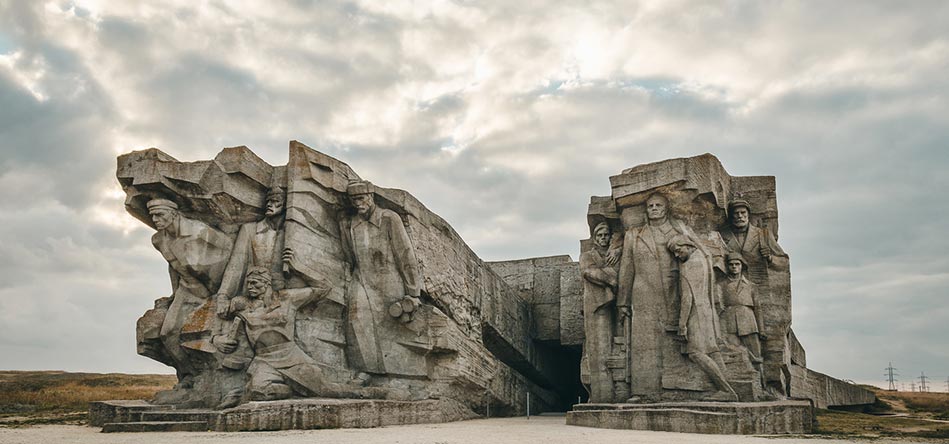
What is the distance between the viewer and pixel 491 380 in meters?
16.1

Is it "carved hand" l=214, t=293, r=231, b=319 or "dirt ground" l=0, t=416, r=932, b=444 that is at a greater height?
"carved hand" l=214, t=293, r=231, b=319

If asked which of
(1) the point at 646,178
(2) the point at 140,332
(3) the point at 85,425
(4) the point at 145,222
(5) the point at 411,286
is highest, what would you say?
(1) the point at 646,178

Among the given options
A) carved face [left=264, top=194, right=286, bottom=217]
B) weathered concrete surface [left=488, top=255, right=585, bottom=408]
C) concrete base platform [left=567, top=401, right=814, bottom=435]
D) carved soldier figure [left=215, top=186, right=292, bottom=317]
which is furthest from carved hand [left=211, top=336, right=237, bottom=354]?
weathered concrete surface [left=488, top=255, right=585, bottom=408]

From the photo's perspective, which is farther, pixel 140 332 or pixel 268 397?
pixel 140 332

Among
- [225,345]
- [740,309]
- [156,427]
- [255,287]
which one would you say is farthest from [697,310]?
[156,427]

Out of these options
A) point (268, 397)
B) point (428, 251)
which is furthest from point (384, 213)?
point (268, 397)

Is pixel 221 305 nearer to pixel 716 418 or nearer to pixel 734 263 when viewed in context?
pixel 716 418

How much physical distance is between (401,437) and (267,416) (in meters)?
2.28

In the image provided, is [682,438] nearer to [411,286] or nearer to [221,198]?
[411,286]

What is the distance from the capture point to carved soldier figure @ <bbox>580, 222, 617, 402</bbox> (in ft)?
47.4

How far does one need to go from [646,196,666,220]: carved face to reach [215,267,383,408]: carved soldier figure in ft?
18.6

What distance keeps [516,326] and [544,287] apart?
5.72 ft

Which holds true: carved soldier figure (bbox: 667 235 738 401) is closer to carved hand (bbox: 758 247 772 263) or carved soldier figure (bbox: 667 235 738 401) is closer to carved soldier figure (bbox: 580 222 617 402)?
carved hand (bbox: 758 247 772 263)

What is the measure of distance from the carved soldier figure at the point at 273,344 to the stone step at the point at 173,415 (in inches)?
25.8
